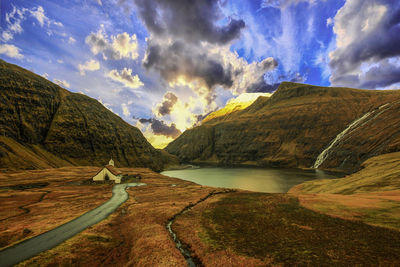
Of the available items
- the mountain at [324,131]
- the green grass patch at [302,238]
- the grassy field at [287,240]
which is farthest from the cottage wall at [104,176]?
the mountain at [324,131]

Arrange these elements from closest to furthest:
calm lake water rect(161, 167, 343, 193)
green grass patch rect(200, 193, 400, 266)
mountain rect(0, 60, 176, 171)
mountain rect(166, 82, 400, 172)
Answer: green grass patch rect(200, 193, 400, 266), calm lake water rect(161, 167, 343, 193), mountain rect(0, 60, 176, 171), mountain rect(166, 82, 400, 172)

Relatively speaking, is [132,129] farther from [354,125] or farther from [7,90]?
[354,125]

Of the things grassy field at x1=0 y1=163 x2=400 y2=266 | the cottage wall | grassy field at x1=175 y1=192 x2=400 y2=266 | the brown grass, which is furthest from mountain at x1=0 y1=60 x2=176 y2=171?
grassy field at x1=175 y1=192 x2=400 y2=266

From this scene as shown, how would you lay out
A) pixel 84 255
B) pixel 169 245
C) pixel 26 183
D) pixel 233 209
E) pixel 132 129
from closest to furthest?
pixel 84 255 < pixel 169 245 < pixel 233 209 < pixel 26 183 < pixel 132 129

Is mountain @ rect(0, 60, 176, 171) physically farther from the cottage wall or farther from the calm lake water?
the calm lake water

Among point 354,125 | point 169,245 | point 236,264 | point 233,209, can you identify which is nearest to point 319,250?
point 236,264

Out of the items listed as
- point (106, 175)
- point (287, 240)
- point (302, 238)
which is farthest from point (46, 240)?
point (106, 175)

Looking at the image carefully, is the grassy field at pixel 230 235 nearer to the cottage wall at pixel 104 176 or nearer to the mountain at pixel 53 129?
the cottage wall at pixel 104 176

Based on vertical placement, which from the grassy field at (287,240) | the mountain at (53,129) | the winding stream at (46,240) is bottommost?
the winding stream at (46,240)
